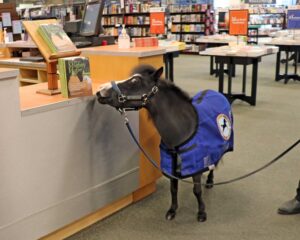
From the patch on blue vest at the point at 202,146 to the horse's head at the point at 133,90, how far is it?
388 millimetres

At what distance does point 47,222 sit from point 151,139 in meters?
1.07

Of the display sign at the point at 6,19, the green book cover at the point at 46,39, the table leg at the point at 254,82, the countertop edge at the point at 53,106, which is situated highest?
the display sign at the point at 6,19

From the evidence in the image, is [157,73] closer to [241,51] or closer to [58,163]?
[58,163]

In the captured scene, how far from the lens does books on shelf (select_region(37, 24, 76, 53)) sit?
2.58 m

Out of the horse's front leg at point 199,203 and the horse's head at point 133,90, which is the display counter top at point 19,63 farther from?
the horse's front leg at point 199,203

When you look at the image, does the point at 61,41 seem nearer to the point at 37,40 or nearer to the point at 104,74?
the point at 37,40

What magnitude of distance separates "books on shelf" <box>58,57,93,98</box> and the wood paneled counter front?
54mm

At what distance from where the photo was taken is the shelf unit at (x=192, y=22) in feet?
42.7

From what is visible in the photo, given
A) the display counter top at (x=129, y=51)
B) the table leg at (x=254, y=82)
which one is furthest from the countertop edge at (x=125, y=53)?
the table leg at (x=254, y=82)

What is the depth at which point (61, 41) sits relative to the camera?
265 centimetres

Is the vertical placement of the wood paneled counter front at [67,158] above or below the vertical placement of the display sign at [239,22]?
below

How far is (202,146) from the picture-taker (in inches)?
104

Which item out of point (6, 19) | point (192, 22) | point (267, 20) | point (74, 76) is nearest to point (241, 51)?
point (6, 19)

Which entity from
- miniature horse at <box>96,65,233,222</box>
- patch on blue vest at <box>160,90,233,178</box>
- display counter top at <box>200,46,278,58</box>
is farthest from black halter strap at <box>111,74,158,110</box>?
display counter top at <box>200,46,278,58</box>
